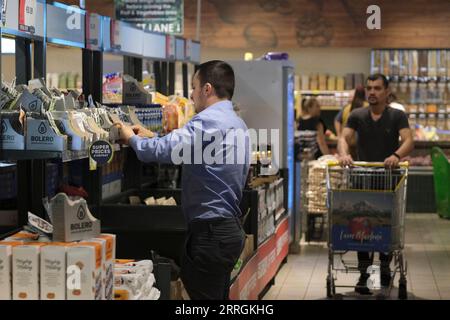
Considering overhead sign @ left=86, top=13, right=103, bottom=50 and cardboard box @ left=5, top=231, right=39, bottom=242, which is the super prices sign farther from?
cardboard box @ left=5, top=231, right=39, bottom=242

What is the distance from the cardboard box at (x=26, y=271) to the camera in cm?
327

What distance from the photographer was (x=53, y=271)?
326cm

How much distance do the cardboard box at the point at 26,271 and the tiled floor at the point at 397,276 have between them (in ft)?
12.4

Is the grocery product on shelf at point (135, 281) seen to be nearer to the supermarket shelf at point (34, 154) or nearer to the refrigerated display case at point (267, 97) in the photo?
the supermarket shelf at point (34, 154)

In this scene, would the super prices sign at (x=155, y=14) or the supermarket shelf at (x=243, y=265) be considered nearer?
the supermarket shelf at (x=243, y=265)

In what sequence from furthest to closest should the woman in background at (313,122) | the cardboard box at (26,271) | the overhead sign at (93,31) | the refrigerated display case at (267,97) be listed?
the woman in background at (313,122) → the refrigerated display case at (267,97) → the overhead sign at (93,31) → the cardboard box at (26,271)

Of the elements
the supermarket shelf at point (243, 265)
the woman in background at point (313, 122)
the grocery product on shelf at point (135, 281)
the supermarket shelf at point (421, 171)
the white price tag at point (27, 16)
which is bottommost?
the supermarket shelf at point (243, 265)

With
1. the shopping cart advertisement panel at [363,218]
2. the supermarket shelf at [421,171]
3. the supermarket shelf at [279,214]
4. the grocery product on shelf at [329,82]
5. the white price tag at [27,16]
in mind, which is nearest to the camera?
the white price tag at [27,16]

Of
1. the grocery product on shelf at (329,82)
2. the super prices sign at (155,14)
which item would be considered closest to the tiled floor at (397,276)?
the super prices sign at (155,14)

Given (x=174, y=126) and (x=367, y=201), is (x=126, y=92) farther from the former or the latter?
(x=367, y=201)

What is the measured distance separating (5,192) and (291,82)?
455 centimetres

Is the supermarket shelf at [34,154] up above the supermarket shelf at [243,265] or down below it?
above

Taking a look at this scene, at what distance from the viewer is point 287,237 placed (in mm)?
8422

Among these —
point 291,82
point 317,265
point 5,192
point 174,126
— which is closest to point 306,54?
point 291,82
